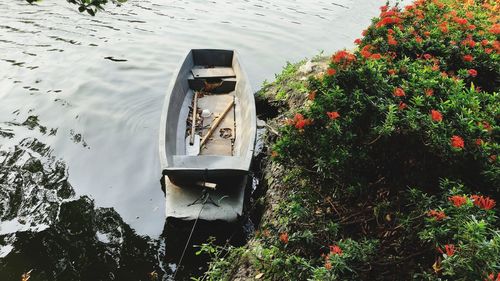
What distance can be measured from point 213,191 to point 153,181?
1.82m

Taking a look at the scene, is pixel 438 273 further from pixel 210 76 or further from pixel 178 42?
pixel 178 42

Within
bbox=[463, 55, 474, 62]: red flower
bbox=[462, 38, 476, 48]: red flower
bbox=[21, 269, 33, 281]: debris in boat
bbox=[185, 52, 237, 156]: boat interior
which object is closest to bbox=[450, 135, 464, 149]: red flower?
bbox=[463, 55, 474, 62]: red flower

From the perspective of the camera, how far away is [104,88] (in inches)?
380

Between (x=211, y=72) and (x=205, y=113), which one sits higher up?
(x=211, y=72)

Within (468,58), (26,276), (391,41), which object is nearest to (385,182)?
(391,41)

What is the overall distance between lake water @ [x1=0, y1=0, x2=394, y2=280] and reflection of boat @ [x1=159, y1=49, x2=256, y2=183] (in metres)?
0.96

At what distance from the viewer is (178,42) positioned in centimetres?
1255

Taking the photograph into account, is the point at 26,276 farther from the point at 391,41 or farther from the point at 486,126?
the point at 391,41

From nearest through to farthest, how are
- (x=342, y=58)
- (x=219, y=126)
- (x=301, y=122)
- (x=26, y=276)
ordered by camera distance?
1. (x=301, y=122)
2. (x=342, y=58)
3. (x=26, y=276)
4. (x=219, y=126)

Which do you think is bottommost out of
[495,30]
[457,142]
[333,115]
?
[333,115]

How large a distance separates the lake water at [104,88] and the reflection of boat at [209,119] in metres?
0.96

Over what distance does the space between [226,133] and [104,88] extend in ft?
13.6

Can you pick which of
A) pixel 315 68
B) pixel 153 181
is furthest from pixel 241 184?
pixel 315 68

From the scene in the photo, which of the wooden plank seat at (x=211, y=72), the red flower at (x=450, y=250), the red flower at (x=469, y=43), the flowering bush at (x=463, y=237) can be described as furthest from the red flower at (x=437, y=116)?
the wooden plank seat at (x=211, y=72)
